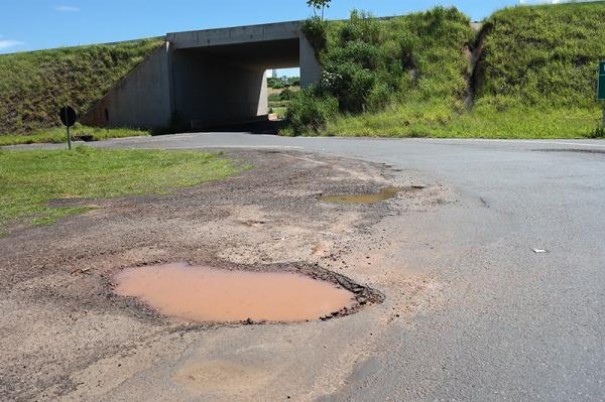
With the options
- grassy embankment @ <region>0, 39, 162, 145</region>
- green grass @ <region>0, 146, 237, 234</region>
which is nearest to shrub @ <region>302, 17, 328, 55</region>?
grassy embankment @ <region>0, 39, 162, 145</region>

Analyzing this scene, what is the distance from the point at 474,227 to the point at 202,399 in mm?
5216

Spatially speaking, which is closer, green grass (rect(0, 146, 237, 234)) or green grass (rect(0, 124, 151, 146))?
green grass (rect(0, 146, 237, 234))

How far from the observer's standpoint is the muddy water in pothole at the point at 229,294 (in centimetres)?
487

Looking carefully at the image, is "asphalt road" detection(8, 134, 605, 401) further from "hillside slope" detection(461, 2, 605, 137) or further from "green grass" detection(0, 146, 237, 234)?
"hillside slope" detection(461, 2, 605, 137)

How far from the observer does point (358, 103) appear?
30062 mm

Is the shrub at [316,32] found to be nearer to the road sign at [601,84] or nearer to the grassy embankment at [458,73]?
the grassy embankment at [458,73]

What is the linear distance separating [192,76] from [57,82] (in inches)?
384

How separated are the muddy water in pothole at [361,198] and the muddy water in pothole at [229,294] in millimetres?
4095

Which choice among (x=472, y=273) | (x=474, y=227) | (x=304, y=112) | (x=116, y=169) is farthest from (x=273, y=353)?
(x=304, y=112)

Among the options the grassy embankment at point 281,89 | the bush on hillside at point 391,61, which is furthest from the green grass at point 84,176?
the grassy embankment at point 281,89

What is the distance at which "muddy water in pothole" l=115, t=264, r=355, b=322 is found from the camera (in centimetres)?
487

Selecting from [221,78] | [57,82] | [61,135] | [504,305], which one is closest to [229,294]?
[504,305]

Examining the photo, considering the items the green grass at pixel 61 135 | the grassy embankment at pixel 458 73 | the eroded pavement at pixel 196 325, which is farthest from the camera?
the green grass at pixel 61 135

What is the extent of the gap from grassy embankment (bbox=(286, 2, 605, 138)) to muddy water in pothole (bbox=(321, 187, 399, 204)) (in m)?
14.7
